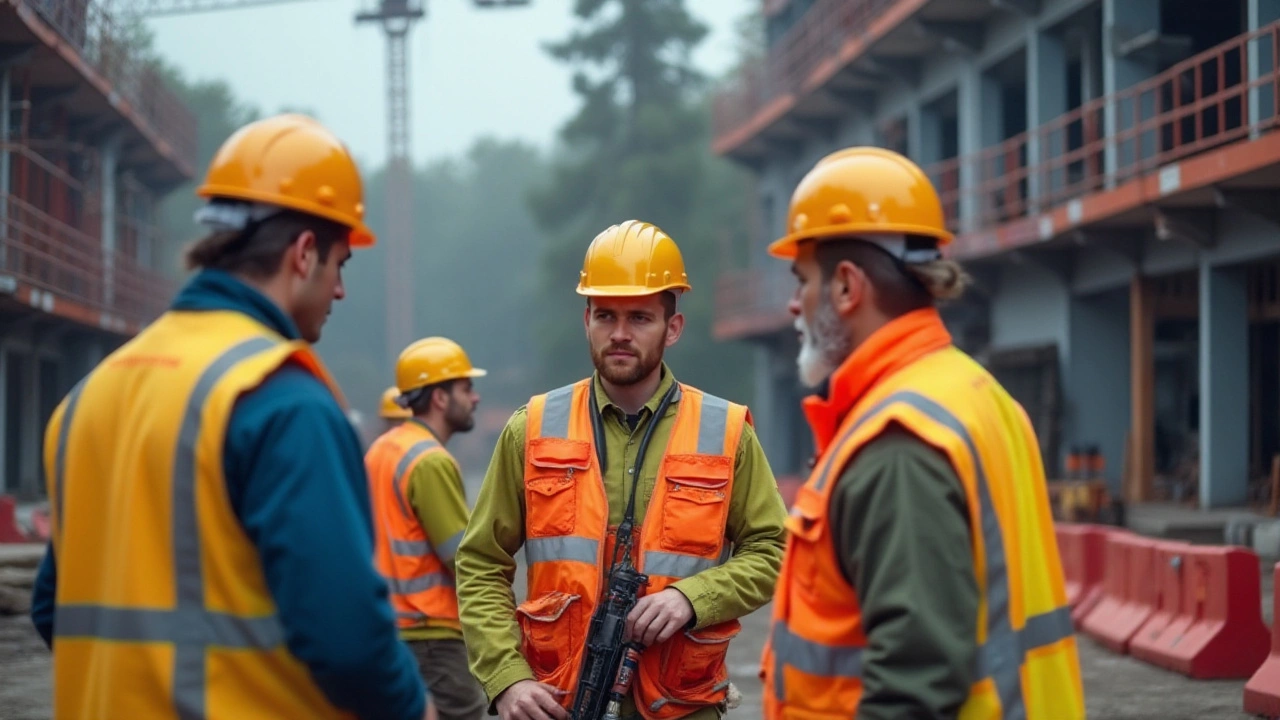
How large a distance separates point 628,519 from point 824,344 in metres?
1.45

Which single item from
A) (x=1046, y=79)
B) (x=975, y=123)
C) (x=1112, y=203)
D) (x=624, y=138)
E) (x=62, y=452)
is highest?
(x=624, y=138)

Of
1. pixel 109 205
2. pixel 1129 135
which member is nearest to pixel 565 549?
pixel 1129 135

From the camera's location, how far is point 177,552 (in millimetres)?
2676

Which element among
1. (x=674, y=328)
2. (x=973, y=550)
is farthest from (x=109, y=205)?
(x=973, y=550)

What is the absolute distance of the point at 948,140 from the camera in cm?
2950

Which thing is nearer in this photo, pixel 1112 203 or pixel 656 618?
pixel 656 618

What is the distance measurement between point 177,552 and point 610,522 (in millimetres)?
1868

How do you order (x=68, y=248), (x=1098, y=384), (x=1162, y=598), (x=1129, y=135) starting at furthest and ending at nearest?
(x=68, y=248)
(x=1098, y=384)
(x=1129, y=135)
(x=1162, y=598)

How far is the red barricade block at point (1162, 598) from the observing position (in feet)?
34.8

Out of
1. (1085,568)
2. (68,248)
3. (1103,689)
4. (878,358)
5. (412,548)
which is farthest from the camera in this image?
(68,248)

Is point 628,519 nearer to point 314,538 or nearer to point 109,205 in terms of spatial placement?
point 314,538

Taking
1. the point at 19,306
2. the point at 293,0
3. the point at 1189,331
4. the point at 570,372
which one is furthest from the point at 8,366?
the point at 570,372

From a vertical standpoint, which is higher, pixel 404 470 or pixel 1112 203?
pixel 1112 203

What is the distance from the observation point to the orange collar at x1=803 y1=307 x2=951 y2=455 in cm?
296
